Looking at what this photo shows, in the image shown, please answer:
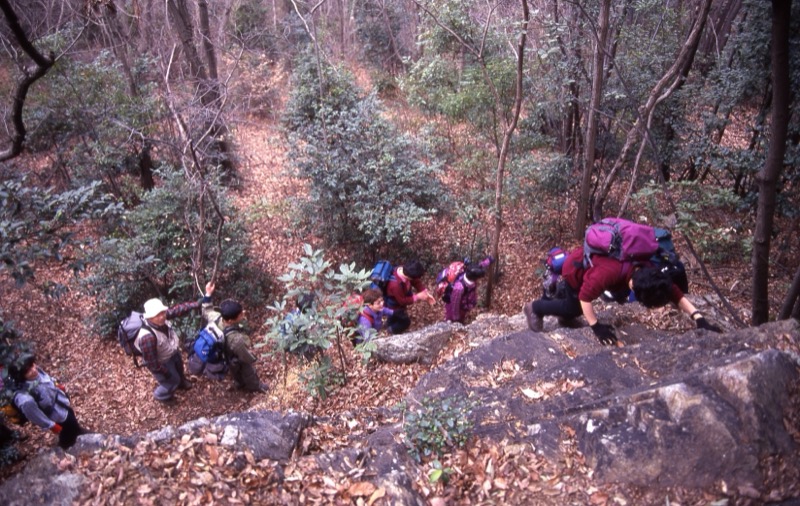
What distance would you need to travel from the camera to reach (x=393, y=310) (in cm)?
755

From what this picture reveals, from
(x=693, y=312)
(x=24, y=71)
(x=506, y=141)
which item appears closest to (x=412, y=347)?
(x=693, y=312)

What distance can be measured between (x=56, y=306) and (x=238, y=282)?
3.65 m

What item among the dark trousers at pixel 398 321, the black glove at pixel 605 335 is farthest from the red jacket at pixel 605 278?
the dark trousers at pixel 398 321

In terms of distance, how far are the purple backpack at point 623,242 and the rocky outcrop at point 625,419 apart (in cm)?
89

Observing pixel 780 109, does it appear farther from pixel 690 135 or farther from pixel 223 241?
pixel 223 241

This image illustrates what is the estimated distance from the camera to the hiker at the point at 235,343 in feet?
20.3

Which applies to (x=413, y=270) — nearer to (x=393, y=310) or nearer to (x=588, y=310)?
(x=393, y=310)

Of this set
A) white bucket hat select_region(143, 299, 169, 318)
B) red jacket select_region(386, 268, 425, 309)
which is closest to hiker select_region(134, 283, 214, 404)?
white bucket hat select_region(143, 299, 169, 318)

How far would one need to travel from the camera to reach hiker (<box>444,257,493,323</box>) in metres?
7.28

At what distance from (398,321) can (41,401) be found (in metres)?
4.48

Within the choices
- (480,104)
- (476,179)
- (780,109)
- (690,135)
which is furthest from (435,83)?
(780,109)

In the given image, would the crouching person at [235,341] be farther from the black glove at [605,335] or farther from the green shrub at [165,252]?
the black glove at [605,335]

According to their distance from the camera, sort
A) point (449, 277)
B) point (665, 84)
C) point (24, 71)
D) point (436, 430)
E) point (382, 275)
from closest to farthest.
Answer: point (436, 430) < point (24, 71) < point (382, 275) < point (449, 277) < point (665, 84)

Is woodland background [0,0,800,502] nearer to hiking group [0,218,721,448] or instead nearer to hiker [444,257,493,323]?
hiking group [0,218,721,448]
